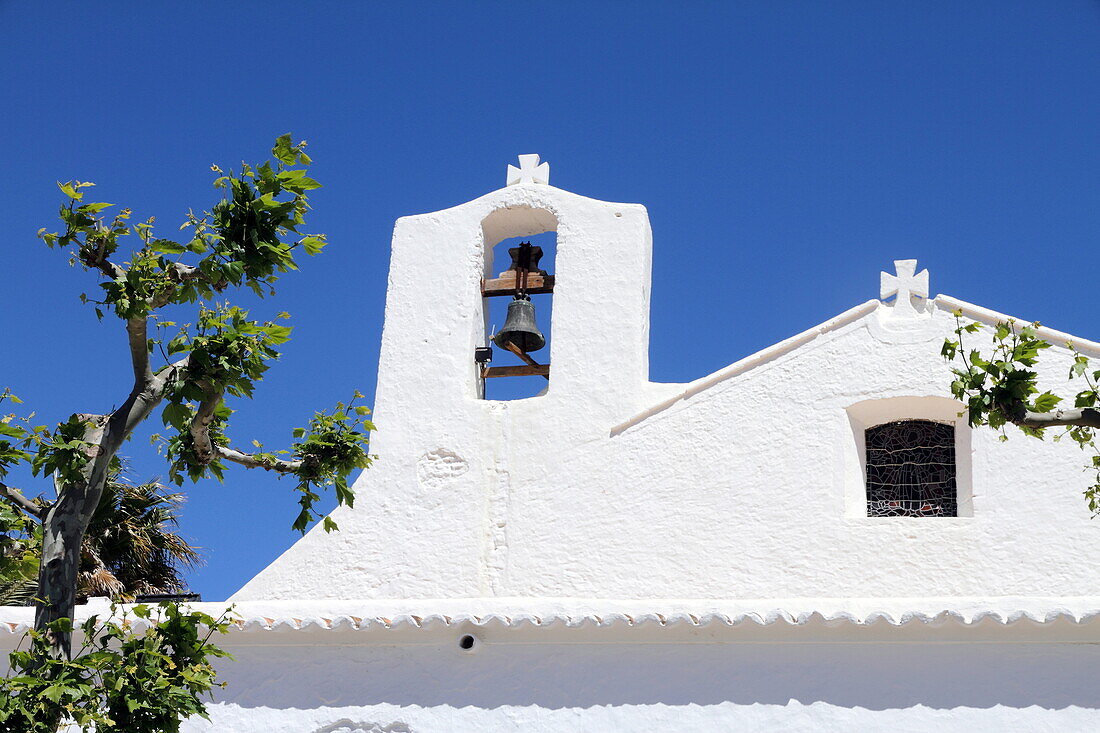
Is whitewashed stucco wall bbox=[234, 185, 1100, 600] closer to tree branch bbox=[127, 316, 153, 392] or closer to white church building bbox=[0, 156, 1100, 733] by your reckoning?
white church building bbox=[0, 156, 1100, 733]

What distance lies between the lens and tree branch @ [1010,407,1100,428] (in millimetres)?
6512

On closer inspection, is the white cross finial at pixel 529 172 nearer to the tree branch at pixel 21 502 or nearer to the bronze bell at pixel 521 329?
the bronze bell at pixel 521 329

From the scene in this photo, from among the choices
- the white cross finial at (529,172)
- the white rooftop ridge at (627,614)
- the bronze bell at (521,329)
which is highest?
the white cross finial at (529,172)

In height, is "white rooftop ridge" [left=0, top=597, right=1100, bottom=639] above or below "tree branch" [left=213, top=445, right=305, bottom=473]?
below

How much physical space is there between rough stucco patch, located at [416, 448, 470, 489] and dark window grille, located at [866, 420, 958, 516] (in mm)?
3162

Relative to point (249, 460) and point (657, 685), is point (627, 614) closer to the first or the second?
point (657, 685)

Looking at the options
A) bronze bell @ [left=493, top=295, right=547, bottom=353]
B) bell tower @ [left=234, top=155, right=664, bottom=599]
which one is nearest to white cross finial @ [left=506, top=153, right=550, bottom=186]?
bell tower @ [left=234, top=155, right=664, bottom=599]

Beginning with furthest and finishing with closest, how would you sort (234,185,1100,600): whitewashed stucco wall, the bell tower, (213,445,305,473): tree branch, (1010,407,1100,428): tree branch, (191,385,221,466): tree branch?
the bell tower → (234,185,1100,600): whitewashed stucco wall → (213,445,305,473): tree branch → (191,385,221,466): tree branch → (1010,407,1100,428): tree branch

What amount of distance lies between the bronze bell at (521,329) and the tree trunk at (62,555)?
5.30 metres

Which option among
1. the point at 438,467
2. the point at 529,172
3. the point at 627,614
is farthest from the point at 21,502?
the point at 529,172

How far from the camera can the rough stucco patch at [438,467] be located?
36.5ft

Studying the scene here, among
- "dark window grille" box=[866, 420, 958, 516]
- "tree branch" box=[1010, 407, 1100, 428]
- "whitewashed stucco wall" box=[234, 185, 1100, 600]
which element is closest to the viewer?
"tree branch" box=[1010, 407, 1100, 428]

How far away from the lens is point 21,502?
6887 mm

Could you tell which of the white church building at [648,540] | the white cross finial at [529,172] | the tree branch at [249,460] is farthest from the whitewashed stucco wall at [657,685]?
the white cross finial at [529,172]
